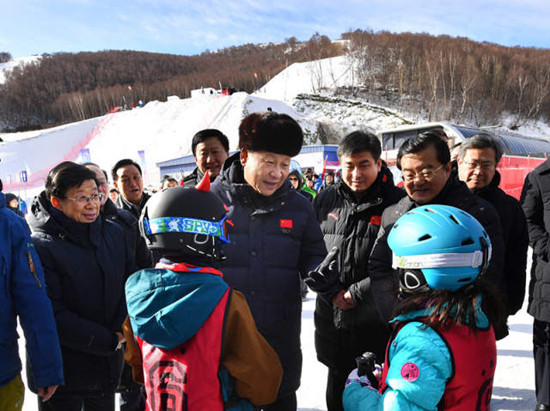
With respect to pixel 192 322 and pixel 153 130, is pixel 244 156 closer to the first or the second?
pixel 192 322

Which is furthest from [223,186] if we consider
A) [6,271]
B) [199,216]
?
[6,271]

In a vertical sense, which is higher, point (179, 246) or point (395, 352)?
point (179, 246)

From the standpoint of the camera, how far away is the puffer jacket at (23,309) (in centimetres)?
162

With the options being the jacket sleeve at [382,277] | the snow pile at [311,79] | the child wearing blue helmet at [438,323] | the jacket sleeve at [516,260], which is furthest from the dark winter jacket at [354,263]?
the snow pile at [311,79]

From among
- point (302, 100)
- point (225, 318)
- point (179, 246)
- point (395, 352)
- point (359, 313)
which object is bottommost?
Answer: point (359, 313)

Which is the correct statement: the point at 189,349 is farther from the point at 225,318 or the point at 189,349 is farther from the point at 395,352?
the point at 395,352

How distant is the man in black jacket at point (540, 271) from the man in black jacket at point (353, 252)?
116 cm

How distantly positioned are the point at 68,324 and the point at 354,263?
5.06 ft

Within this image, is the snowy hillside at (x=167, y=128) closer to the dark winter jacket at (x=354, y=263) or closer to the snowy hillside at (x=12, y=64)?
the dark winter jacket at (x=354, y=263)

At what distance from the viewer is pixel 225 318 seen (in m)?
1.23

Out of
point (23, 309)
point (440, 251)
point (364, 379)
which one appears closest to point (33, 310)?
point (23, 309)

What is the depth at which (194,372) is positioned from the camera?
1.20 m

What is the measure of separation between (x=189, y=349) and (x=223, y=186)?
37.1 inches

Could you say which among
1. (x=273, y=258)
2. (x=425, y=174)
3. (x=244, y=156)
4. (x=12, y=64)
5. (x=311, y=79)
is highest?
(x=12, y=64)
